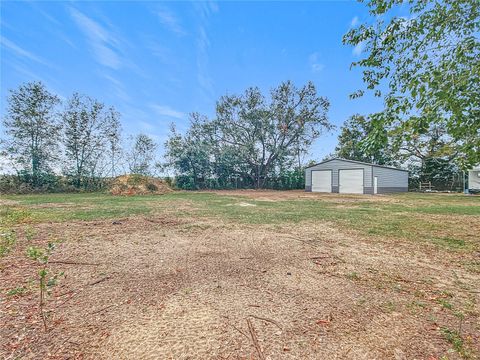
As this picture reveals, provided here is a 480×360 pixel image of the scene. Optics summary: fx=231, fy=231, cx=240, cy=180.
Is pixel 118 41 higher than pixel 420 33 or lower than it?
higher

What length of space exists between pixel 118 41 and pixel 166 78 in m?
4.85

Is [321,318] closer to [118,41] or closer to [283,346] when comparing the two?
[283,346]

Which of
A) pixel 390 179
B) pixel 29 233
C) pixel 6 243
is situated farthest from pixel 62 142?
pixel 390 179

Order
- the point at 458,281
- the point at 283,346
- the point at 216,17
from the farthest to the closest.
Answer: the point at 216,17 → the point at 458,281 → the point at 283,346

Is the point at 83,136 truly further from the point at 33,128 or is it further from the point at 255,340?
the point at 255,340

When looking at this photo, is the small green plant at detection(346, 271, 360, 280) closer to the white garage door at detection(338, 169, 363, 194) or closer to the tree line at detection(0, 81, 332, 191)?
the white garage door at detection(338, 169, 363, 194)

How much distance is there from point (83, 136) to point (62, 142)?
55.8 inches

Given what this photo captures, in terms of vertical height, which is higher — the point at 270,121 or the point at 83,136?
the point at 270,121

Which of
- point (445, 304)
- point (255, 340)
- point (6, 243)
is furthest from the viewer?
point (6, 243)

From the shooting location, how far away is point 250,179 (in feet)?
80.8

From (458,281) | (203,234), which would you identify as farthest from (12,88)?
(458,281)

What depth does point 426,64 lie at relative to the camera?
7.82ft

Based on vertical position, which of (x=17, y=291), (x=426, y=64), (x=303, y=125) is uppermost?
(x=303, y=125)

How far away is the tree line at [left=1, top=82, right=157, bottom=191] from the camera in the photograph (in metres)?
15.7
